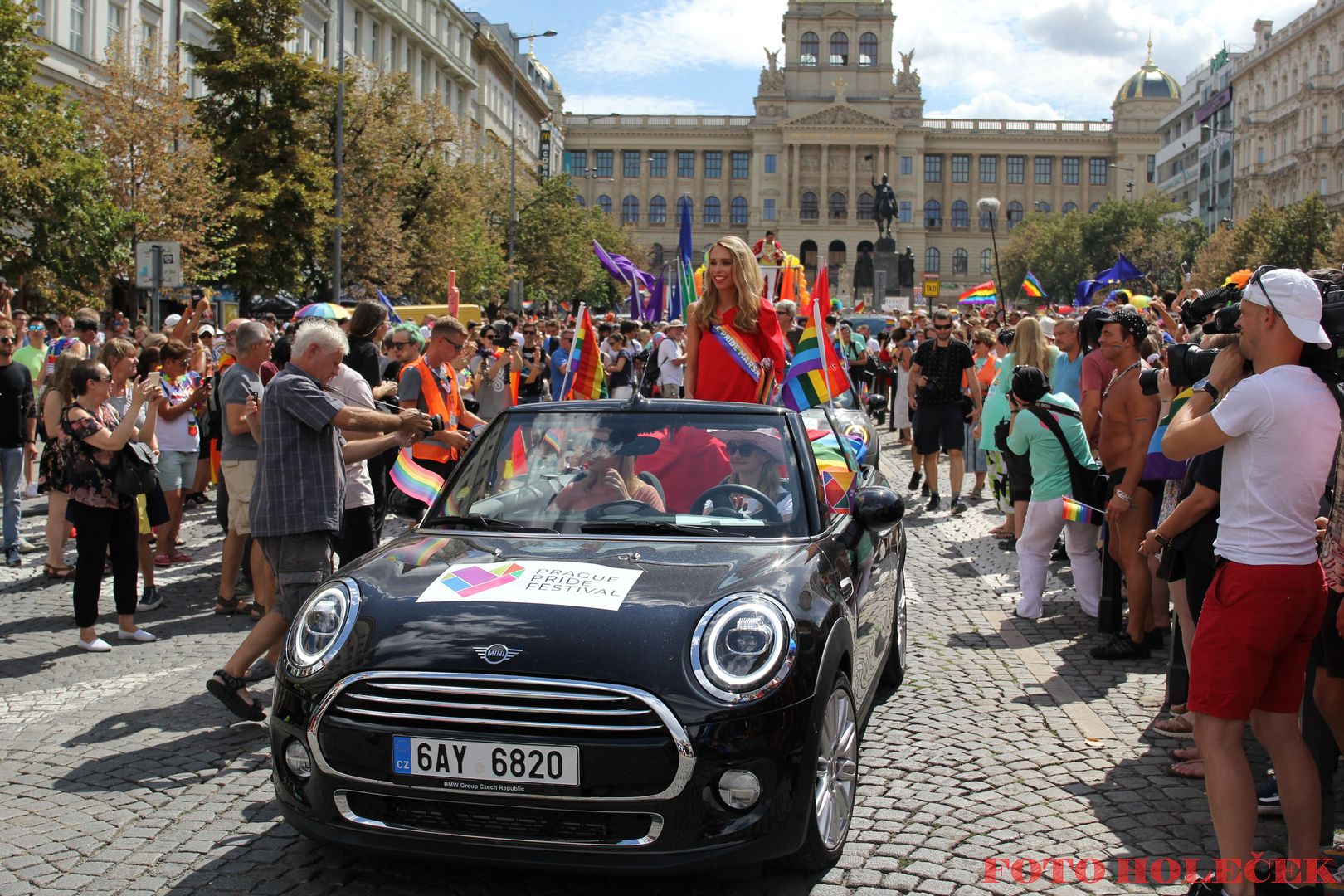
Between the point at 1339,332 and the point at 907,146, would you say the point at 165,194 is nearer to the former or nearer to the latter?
the point at 1339,332

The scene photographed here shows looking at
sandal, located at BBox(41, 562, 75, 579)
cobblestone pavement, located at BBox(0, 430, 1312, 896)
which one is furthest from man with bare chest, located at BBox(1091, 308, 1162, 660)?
sandal, located at BBox(41, 562, 75, 579)

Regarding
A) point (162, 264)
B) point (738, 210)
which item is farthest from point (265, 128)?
point (738, 210)

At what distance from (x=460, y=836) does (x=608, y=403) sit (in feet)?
6.74

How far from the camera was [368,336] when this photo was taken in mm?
9273

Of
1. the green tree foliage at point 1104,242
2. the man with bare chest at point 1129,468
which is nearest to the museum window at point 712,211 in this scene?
the green tree foliage at point 1104,242

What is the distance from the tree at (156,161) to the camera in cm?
2436

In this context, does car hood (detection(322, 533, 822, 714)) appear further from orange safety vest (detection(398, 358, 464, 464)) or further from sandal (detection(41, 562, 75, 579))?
sandal (detection(41, 562, 75, 579))

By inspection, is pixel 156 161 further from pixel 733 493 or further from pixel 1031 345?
pixel 733 493

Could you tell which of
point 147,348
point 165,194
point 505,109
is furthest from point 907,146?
point 147,348

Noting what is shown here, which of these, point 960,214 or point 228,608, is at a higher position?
point 960,214

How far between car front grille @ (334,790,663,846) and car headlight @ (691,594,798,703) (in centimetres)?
42

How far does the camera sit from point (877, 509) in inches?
193

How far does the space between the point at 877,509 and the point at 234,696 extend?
9.12 ft

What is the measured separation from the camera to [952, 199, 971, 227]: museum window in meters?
129
